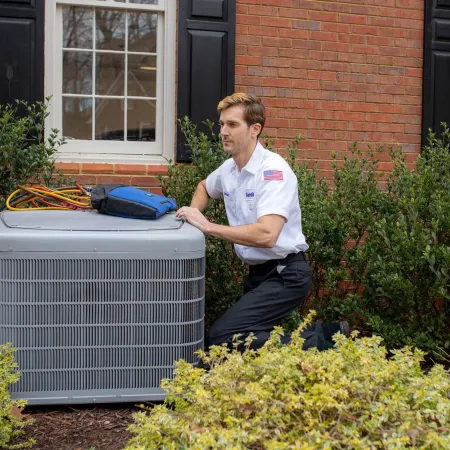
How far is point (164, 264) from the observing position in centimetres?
368

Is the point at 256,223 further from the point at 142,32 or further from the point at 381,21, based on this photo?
the point at 381,21

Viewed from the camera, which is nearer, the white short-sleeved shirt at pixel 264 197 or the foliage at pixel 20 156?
the white short-sleeved shirt at pixel 264 197

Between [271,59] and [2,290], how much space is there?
11.4 ft

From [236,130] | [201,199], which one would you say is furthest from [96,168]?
[236,130]

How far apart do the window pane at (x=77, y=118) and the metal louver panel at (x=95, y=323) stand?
8.78 feet

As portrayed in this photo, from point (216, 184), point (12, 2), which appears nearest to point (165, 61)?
point (12, 2)

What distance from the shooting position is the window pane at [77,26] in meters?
6.01

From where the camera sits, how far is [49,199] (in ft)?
15.0

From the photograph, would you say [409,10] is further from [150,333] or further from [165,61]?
[150,333]

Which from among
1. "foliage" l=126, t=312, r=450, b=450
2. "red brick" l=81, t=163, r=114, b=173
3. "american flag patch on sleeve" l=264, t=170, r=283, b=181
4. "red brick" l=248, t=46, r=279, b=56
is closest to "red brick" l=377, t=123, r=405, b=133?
"red brick" l=248, t=46, r=279, b=56

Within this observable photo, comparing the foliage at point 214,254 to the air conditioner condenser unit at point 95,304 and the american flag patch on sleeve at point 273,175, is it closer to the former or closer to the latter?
the american flag patch on sleeve at point 273,175

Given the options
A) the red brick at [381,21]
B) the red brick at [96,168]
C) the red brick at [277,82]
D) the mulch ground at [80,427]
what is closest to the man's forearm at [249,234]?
the mulch ground at [80,427]

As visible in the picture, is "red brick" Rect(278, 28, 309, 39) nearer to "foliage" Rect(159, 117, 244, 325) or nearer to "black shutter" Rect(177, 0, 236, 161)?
"black shutter" Rect(177, 0, 236, 161)

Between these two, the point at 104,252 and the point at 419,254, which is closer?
the point at 104,252
